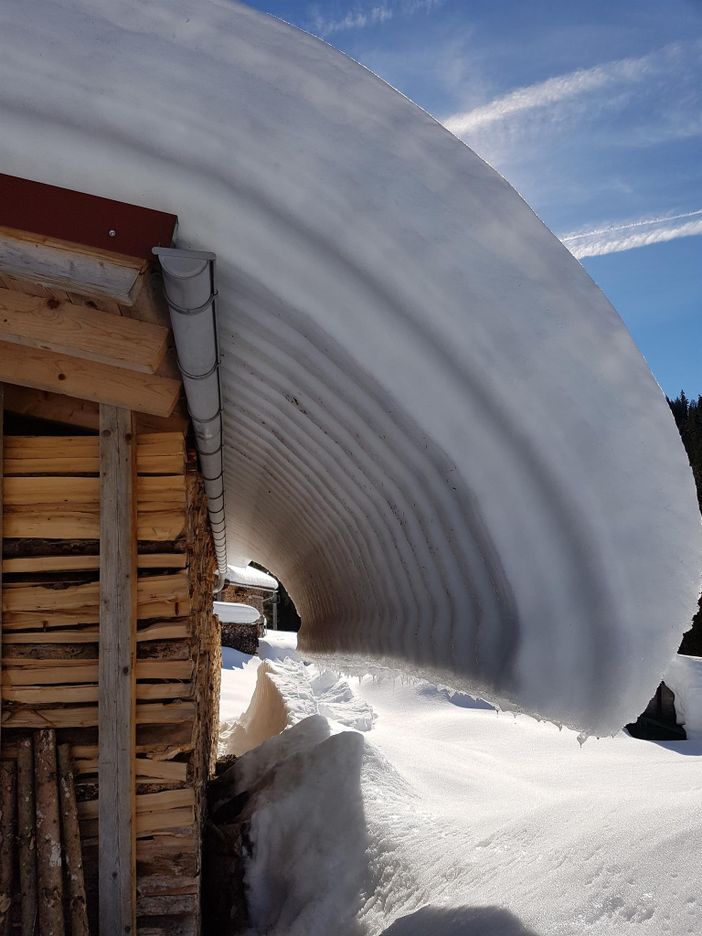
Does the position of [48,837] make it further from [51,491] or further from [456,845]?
[456,845]

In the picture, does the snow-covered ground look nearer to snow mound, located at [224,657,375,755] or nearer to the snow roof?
snow mound, located at [224,657,375,755]

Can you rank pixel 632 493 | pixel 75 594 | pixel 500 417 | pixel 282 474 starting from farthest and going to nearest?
pixel 282 474
pixel 75 594
pixel 500 417
pixel 632 493

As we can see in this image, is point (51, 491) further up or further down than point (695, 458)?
further down

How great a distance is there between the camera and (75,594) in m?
3.81

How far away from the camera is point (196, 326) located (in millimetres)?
2803

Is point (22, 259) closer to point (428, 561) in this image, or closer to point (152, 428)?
point (152, 428)

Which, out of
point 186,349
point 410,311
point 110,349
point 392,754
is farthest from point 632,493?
point 392,754

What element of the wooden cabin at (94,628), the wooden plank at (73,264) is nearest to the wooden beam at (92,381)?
the wooden cabin at (94,628)

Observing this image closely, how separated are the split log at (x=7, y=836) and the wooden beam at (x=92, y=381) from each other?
1865mm

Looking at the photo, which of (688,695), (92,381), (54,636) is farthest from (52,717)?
(688,695)

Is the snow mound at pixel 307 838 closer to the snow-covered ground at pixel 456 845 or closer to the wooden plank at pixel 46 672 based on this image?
the snow-covered ground at pixel 456 845

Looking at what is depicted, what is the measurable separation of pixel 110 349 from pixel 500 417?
1825 millimetres

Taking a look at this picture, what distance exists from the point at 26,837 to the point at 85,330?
2.40m

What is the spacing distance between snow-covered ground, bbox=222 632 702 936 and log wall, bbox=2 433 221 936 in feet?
3.00
